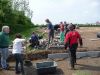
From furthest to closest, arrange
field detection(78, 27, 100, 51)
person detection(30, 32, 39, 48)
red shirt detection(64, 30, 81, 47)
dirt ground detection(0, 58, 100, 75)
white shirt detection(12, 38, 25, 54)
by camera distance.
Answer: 1. field detection(78, 27, 100, 51)
2. person detection(30, 32, 39, 48)
3. red shirt detection(64, 30, 81, 47)
4. dirt ground detection(0, 58, 100, 75)
5. white shirt detection(12, 38, 25, 54)

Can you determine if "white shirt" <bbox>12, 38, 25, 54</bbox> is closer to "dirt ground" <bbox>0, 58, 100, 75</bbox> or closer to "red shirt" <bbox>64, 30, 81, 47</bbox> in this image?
"dirt ground" <bbox>0, 58, 100, 75</bbox>

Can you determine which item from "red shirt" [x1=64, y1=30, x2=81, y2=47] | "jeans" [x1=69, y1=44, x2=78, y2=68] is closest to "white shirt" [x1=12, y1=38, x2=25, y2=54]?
"red shirt" [x1=64, y1=30, x2=81, y2=47]

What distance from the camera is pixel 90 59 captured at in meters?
17.0

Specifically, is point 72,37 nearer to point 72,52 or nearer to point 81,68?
point 72,52

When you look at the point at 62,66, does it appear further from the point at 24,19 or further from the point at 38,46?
the point at 24,19

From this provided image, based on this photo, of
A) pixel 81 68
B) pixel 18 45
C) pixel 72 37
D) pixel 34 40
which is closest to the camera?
pixel 18 45

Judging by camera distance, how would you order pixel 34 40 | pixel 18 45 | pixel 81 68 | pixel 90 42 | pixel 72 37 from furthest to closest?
pixel 90 42 < pixel 34 40 < pixel 81 68 < pixel 72 37 < pixel 18 45

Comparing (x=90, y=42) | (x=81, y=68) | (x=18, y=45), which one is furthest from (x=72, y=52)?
(x=90, y=42)

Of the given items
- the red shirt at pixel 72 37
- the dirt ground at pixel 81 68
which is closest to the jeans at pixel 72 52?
the red shirt at pixel 72 37

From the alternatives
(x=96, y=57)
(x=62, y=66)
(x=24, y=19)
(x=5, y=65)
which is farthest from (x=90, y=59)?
(x=24, y=19)

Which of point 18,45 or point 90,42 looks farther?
point 90,42

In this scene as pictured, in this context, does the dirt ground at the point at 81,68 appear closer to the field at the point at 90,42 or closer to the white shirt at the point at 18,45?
the white shirt at the point at 18,45

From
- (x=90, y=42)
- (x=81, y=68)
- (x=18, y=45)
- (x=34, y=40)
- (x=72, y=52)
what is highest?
(x=18, y=45)

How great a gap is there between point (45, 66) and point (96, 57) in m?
3.68
